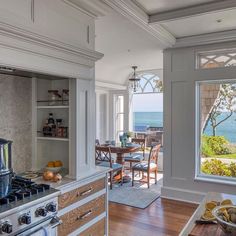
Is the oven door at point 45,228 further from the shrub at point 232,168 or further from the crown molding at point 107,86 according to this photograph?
the crown molding at point 107,86

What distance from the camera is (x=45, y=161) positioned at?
9.01 feet

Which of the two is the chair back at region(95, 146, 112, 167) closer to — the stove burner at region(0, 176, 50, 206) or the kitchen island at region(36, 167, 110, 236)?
the kitchen island at region(36, 167, 110, 236)

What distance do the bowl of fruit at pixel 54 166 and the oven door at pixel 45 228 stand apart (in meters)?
0.59

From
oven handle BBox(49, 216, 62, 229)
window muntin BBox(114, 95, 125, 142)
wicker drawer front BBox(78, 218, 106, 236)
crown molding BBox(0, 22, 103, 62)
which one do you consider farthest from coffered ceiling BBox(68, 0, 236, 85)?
window muntin BBox(114, 95, 125, 142)

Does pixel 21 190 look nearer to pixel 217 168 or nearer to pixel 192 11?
pixel 192 11

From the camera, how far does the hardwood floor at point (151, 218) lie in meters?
3.25

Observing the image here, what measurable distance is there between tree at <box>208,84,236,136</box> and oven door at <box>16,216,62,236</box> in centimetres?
330

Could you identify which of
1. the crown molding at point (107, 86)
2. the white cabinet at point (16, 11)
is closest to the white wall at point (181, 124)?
the crown molding at point (107, 86)

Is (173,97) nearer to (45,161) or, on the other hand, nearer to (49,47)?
(45,161)

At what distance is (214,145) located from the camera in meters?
4.36

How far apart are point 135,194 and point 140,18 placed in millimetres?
3158

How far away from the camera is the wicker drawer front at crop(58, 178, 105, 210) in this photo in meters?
2.13

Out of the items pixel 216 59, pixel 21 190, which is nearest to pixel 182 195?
pixel 216 59

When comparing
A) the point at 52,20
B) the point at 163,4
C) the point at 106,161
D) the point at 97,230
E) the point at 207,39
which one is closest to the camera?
the point at 52,20
